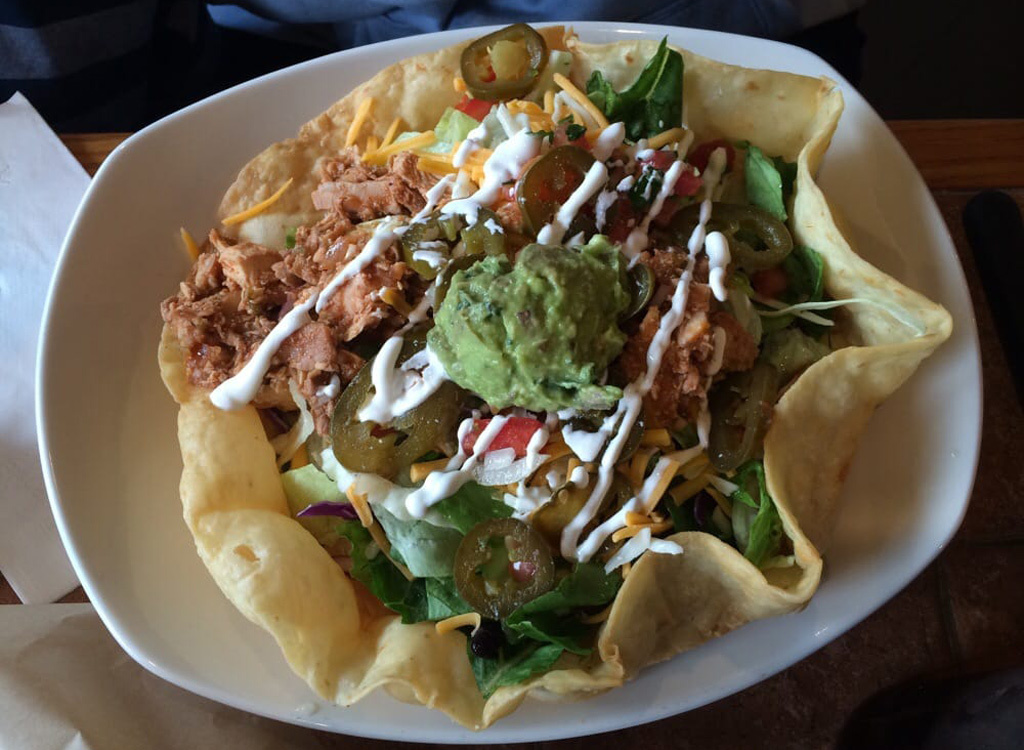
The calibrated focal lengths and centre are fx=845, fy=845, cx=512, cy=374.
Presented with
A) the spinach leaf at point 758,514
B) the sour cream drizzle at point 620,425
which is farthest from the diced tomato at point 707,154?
the spinach leaf at point 758,514

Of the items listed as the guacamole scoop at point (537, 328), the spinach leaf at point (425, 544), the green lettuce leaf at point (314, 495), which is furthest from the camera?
the green lettuce leaf at point (314, 495)

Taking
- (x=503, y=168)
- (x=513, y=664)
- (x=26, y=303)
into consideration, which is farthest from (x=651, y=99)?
(x=26, y=303)

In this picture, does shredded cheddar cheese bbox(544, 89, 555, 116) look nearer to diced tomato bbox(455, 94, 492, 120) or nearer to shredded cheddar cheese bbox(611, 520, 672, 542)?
diced tomato bbox(455, 94, 492, 120)

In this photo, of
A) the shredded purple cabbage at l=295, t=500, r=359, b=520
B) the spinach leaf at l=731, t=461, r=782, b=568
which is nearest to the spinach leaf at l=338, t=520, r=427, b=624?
the shredded purple cabbage at l=295, t=500, r=359, b=520

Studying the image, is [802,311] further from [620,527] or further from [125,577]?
[125,577]

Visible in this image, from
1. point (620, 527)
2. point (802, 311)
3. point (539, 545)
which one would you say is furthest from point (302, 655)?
point (802, 311)

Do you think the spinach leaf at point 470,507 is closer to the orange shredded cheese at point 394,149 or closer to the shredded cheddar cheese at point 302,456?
the shredded cheddar cheese at point 302,456
